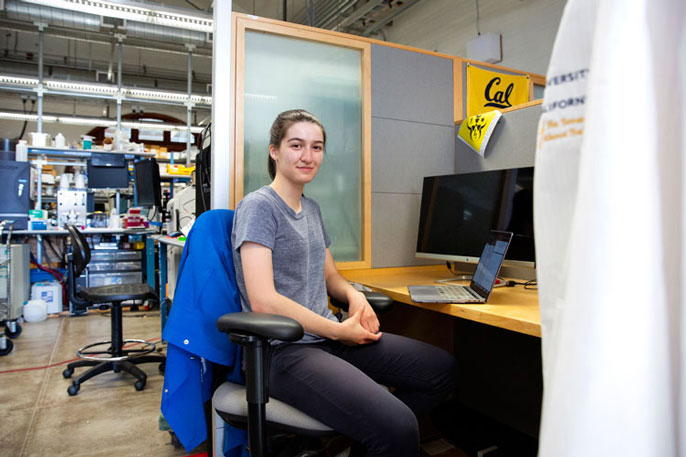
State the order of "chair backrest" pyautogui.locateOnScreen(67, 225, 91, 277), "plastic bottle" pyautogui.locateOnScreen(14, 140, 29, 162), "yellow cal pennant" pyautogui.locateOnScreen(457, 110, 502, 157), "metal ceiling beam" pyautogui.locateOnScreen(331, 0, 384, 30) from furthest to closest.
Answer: "metal ceiling beam" pyautogui.locateOnScreen(331, 0, 384, 30), "plastic bottle" pyautogui.locateOnScreen(14, 140, 29, 162), "chair backrest" pyautogui.locateOnScreen(67, 225, 91, 277), "yellow cal pennant" pyautogui.locateOnScreen(457, 110, 502, 157)

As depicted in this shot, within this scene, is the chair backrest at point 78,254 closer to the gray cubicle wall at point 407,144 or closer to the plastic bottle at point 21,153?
the gray cubicle wall at point 407,144

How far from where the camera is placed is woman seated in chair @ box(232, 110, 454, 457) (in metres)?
1.10

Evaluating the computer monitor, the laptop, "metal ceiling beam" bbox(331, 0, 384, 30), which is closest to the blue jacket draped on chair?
the laptop

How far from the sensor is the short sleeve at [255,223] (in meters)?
1.29

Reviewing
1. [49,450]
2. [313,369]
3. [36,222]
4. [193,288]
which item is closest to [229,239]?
[193,288]

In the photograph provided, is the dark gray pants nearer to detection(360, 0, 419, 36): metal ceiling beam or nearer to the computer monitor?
the computer monitor

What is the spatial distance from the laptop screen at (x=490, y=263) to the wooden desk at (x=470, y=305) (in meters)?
0.05

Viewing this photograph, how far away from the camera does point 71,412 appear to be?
8.16 ft

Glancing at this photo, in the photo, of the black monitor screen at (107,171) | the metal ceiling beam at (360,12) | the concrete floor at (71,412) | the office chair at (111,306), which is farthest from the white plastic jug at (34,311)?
the metal ceiling beam at (360,12)

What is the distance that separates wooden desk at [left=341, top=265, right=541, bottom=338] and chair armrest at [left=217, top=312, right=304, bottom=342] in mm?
518

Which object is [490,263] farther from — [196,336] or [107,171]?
[107,171]

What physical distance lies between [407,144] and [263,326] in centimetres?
153

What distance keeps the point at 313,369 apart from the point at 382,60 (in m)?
1.63

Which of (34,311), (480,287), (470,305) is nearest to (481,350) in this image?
(480,287)
